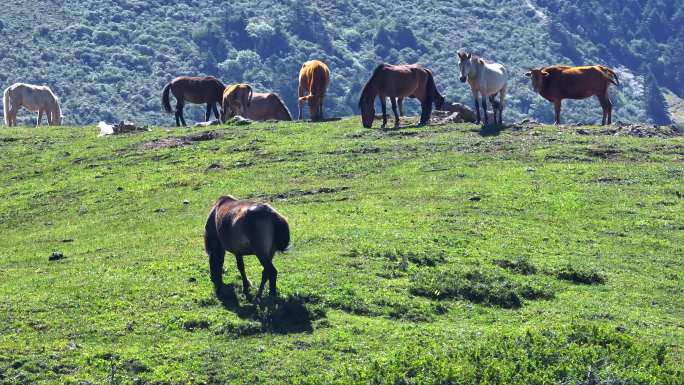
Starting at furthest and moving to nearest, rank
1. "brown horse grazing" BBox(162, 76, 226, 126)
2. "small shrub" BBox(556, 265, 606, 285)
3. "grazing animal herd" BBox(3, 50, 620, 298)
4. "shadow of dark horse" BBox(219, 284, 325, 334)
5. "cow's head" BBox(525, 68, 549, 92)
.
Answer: "brown horse grazing" BBox(162, 76, 226, 126) < "cow's head" BBox(525, 68, 549, 92) < "small shrub" BBox(556, 265, 606, 285) < "grazing animal herd" BBox(3, 50, 620, 298) < "shadow of dark horse" BBox(219, 284, 325, 334)

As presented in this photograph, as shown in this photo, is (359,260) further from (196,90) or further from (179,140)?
(196,90)

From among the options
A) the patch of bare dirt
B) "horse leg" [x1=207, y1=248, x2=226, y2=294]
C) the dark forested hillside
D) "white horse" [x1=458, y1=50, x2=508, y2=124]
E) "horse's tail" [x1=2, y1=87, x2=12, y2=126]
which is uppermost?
"white horse" [x1=458, y1=50, x2=508, y2=124]

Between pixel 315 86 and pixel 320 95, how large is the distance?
390 mm

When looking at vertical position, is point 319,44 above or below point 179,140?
below

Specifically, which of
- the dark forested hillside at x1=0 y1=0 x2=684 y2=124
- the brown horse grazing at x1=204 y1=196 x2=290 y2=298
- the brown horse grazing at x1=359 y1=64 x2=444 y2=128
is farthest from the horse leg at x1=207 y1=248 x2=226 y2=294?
the dark forested hillside at x1=0 y1=0 x2=684 y2=124

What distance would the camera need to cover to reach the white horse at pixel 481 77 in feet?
124

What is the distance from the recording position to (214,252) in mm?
21188

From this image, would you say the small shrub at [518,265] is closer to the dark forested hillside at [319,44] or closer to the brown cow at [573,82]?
the brown cow at [573,82]

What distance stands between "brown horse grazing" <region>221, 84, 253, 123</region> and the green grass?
5.18m

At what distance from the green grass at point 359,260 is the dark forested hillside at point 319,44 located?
50200 mm

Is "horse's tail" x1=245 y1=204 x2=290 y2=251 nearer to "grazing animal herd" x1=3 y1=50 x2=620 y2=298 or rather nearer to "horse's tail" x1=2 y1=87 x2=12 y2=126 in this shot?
"grazing animal herd" x1=3 y1=50 x2=620 y2=298

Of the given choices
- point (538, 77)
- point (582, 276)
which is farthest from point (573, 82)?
point (582, 276)

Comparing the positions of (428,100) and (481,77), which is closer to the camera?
(481,77)

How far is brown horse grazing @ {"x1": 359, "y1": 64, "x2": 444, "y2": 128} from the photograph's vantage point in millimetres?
39375
